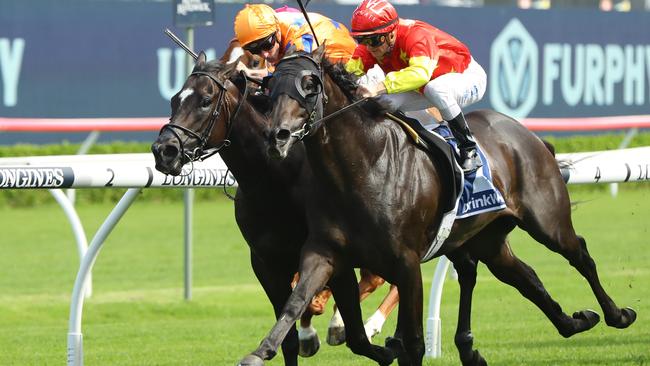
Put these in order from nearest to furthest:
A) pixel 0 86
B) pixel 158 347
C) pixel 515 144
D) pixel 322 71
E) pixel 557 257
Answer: pixel 322 71 → pixel 515 144 → pixel 158 347 → pixel 557 257 → pixel 0 86

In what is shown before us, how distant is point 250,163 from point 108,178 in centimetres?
62

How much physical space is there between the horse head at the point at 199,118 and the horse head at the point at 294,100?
0.82 ft

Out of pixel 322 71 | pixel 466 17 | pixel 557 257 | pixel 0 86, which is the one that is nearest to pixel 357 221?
pixel 322 71

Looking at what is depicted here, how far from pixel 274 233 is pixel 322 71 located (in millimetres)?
724

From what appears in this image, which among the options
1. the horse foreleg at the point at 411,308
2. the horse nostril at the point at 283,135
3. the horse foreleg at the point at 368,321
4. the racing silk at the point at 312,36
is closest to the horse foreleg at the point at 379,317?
the horse foreleg at the point at 368,321

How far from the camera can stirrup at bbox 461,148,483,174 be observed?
18.4 ft

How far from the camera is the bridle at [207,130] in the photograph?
4891mm

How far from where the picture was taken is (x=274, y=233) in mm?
5418

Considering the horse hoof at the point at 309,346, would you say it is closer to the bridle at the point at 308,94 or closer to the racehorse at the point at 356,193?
the racehorse at the point at 356,193

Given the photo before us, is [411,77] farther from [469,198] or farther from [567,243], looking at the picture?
[567,243]

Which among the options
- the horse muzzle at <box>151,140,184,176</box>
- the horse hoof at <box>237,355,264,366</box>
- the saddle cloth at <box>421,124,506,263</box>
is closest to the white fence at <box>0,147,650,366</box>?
the horse muzzle at <box>151,140,184,176</box>

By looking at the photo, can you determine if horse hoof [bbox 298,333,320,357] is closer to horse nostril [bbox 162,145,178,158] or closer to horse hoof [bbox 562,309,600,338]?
horse hoof [bbox 562,309,600,338]

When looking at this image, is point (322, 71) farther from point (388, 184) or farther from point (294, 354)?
point (294, 354)

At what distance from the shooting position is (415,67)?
534 centimetres
